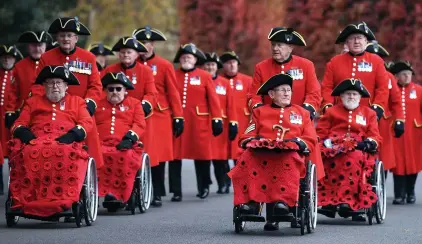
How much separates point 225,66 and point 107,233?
31.5ft

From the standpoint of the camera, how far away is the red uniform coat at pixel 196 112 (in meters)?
24.0

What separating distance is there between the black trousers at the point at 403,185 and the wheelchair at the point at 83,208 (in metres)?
5.90

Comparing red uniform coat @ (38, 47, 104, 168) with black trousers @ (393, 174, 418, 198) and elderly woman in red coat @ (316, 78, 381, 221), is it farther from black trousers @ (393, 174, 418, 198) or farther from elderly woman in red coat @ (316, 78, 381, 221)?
black trousers @ (393, 174, 418, 198)

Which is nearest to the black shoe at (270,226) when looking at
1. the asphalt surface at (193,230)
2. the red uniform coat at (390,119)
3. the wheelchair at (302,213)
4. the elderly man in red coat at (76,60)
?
the asphalt surface at (193,230)

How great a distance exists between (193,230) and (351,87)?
8.81 feet

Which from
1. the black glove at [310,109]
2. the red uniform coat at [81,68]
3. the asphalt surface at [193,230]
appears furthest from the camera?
the red uniform coat at [81,68]

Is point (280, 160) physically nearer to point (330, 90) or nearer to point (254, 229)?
point (254, 229)

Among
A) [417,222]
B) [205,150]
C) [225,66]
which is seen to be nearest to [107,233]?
[417,222]

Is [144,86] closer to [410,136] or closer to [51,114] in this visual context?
[51,114]

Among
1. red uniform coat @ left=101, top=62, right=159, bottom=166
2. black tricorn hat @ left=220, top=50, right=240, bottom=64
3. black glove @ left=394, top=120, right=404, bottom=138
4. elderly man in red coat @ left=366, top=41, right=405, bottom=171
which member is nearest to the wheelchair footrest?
red uniform coat @ left=101, top=62, right=159, bottom=166

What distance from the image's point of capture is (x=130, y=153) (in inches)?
801

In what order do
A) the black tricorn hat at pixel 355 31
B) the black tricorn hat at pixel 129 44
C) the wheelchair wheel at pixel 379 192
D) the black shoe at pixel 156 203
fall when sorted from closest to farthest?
the wheelchair wheel at pixel 379 192 → the black tricorn hat at pixel 355 31 → the black tricorn hat at pixel 129 44 → the black shoe at pixel 156 203

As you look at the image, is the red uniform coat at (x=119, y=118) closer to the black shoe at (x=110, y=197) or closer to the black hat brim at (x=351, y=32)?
the black shoe at (x=110, y=197)

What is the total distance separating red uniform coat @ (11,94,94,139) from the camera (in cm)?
1870
